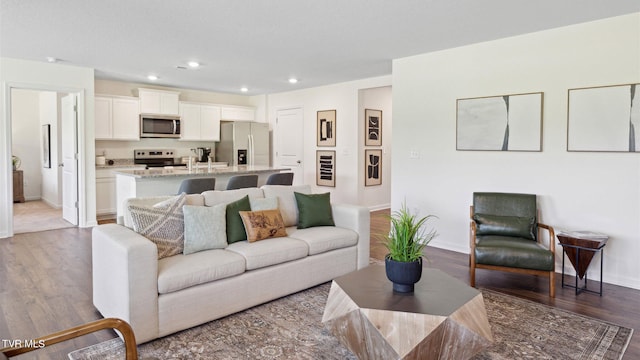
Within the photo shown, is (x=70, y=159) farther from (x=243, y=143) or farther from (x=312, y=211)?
(x=312, y=211)

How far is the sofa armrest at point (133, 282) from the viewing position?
8.01 ft

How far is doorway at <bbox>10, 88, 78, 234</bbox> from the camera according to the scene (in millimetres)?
6777

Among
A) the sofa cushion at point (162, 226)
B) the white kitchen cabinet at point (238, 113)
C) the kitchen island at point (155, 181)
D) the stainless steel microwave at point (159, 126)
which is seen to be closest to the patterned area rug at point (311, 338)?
the sofa cushion at point (162, 226)

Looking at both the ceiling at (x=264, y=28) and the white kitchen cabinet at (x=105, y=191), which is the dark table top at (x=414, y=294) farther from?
the white kitchen cabinet at (x=105, y=191)

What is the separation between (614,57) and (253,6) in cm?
324

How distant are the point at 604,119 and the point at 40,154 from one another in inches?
402

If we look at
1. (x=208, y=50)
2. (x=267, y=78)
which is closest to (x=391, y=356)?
(x=208, y=50)

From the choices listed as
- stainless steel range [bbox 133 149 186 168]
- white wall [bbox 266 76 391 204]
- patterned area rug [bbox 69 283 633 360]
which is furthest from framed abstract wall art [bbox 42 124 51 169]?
patterned area rug [bbox 69 283 633 360]

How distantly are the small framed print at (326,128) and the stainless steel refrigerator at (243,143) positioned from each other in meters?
1.44

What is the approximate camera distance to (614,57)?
11.9 ft

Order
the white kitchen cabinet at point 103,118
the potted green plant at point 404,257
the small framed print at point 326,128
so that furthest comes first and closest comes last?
1. the small framed print at point 326,128
2. the white kitchen cabinet at point 103,118
3. the potted green plant at point 404,257

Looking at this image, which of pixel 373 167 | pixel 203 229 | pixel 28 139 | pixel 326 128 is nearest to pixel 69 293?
pixel 203 229

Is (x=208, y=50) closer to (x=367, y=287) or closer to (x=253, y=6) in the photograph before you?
(x=253, y=6)

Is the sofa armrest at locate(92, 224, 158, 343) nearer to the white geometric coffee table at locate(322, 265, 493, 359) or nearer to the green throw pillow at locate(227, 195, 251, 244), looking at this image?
the green throw pillow at locate(227, 195, 251, 244)
